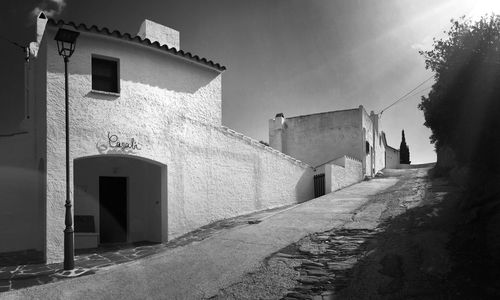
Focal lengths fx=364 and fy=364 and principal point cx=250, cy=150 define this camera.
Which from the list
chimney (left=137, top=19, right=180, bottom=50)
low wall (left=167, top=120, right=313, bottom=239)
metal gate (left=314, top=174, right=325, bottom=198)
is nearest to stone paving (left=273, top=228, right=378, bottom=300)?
low wall (left=167, top=120, right=313, bottom=239)

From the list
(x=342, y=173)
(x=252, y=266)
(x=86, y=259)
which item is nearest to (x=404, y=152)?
(x=342, y=173)

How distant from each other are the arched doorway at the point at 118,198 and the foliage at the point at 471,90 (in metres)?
7.53

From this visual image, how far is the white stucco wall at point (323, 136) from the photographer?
802 inches

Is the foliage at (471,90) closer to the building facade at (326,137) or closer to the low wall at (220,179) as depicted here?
the low wall at (220,179)

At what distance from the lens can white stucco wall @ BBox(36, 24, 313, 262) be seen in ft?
28.9

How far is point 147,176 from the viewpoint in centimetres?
1161

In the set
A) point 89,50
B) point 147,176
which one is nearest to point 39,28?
point 89,50

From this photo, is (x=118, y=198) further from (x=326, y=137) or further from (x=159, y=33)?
(x=326, y=137)

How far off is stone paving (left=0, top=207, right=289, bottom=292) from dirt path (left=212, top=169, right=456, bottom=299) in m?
3.31

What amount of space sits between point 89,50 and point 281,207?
8534 millimetres

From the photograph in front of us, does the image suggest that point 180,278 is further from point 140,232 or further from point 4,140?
point 4,140

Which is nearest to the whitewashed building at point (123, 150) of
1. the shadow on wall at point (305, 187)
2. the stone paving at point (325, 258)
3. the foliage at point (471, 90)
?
the shadow on wall at point (305, 187)

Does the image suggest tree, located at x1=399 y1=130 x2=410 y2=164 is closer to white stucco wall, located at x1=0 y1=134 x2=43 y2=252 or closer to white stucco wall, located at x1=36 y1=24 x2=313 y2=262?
white stucco wall, located at x1=36 y1=24 x2=313 y2=262

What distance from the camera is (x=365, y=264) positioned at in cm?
617
